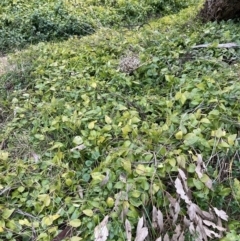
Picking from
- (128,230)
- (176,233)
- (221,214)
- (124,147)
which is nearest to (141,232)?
(128,230)

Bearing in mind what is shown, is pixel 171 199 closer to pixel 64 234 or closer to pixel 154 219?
pixel 154 219

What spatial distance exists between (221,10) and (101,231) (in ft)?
9.74

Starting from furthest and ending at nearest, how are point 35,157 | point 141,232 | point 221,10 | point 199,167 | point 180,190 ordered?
point 221,10
point 35,157
point 199,167
point 180,190
point 141,232

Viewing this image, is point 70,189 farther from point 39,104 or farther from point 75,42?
point 75,42

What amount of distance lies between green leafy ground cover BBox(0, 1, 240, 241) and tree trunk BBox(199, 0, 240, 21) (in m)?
0.62

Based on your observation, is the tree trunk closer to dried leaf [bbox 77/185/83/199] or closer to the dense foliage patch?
the dense foliage patch

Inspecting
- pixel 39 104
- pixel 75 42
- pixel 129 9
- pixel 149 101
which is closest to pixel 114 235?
pixel 149 101

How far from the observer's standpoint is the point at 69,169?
2266 mm

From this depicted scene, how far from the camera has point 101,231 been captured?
1810 mm

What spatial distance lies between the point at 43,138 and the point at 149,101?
82 centimetres

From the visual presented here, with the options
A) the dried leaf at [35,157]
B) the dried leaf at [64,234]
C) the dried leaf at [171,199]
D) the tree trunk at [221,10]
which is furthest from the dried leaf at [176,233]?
the tree trunk at [221,10]

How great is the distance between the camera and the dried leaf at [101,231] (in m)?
1.78

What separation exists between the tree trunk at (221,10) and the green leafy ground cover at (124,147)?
2.03 ft

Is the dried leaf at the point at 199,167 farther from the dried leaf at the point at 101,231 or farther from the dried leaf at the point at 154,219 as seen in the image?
the dried leaf at the point at 101,231
